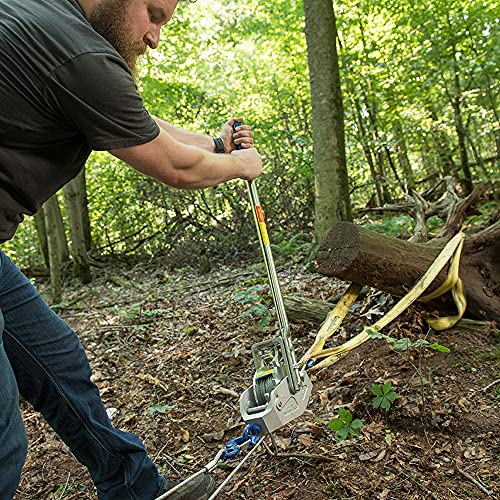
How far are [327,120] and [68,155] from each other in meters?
4.12

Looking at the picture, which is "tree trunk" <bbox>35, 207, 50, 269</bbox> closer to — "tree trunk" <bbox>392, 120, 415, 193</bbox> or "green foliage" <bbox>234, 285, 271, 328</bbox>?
"green foliage" <bbox>234, 285, 271, 328</bbox>

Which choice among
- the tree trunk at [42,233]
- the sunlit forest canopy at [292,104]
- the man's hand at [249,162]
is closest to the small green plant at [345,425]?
the man's hand at [249,162]

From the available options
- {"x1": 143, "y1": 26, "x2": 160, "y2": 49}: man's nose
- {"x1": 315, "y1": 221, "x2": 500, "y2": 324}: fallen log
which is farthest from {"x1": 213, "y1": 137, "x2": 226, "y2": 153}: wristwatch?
{"x1": 315, "y1": 221, "x2": 500, "y2": 324}: fallen log

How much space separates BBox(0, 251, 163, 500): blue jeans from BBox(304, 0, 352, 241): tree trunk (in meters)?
3.76

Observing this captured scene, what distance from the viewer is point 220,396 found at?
3.36 m

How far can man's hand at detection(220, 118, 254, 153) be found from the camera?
249 centimetres

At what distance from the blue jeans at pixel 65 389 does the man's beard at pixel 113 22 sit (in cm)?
92

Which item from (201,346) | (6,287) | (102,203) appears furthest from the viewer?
(102,203)

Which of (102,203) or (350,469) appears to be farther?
(102,203)

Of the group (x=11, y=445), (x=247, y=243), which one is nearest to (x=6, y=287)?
(x=11, y=445)

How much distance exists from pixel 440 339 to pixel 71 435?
2270mm

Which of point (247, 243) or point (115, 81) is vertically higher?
point (115, 81)

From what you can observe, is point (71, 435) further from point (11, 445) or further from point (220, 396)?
point (220, 396)

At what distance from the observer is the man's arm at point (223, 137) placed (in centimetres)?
250
